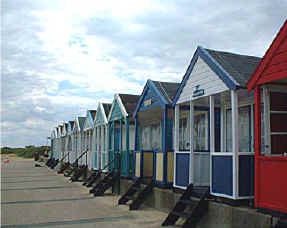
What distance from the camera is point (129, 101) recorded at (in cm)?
1597

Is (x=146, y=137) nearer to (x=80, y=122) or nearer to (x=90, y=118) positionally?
(x=90, y=118)

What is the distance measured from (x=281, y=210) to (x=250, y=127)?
340 cm

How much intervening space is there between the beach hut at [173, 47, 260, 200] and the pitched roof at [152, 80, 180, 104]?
540 mm

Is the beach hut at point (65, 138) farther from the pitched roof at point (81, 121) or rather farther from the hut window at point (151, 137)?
the hut window at point (151, 137)

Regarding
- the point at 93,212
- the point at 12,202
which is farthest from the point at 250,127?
the point at 12,202

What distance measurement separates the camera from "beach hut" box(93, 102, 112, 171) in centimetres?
1821

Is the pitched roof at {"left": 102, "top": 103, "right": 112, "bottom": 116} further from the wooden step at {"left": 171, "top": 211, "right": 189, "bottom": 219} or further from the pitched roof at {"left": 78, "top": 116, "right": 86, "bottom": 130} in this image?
the wooden step at {"left": 171, "top": 211, "right": 189, "bottom": 219}

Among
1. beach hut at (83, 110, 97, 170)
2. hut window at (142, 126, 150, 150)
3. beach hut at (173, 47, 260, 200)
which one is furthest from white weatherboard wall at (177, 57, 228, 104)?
beach hut at (83, 110, 97, 170)

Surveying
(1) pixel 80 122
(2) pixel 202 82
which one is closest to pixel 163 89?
(2) pixel 202 82

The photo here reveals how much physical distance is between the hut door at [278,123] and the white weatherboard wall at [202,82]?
48.6 inches

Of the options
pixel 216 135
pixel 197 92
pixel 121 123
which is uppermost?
pixel 197 92

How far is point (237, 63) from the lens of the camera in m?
8.95

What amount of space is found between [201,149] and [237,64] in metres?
4.08

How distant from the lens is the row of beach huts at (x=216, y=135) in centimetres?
700
